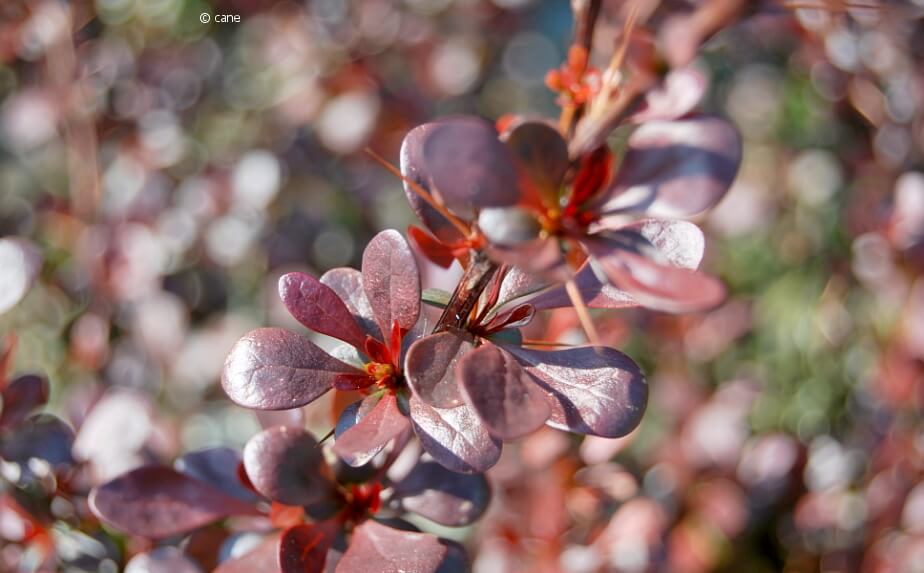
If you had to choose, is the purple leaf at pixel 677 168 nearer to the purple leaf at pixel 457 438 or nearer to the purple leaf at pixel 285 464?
the purple leaf at pixel 457 438

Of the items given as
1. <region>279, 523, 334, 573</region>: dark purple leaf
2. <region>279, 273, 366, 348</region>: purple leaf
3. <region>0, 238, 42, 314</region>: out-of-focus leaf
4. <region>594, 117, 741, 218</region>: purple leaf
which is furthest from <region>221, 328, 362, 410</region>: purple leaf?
<region>0, 238, 42, 314</region>: out-of-focus leaf

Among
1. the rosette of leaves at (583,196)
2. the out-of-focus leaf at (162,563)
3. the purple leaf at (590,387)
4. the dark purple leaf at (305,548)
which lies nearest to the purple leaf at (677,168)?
the rosette of leaves at (583,196)

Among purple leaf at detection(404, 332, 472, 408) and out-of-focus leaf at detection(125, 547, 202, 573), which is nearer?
purple leaf at detection(404, 332, 472, 408)

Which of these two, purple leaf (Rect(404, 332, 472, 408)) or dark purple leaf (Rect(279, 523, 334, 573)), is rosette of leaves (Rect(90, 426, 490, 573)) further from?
purple leaf (Rect(404, 332, 472, 408))

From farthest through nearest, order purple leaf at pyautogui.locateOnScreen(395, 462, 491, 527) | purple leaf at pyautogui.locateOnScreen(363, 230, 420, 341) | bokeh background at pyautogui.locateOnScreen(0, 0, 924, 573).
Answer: bokeh background at pyautogui.locateOnScreen(0, 0, 924, 573) → purple leaf at pyautogui.locateOnScreen(395, 462, 491, 527) → purple leaf at pyautogui.locateOnScreen(363, 230, 420, 341)

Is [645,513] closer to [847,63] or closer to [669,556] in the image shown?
[669,556]

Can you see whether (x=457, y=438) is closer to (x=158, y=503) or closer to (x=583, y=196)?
(x=583, y=196)

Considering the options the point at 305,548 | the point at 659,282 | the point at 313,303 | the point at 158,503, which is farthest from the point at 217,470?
the point at 659,282
